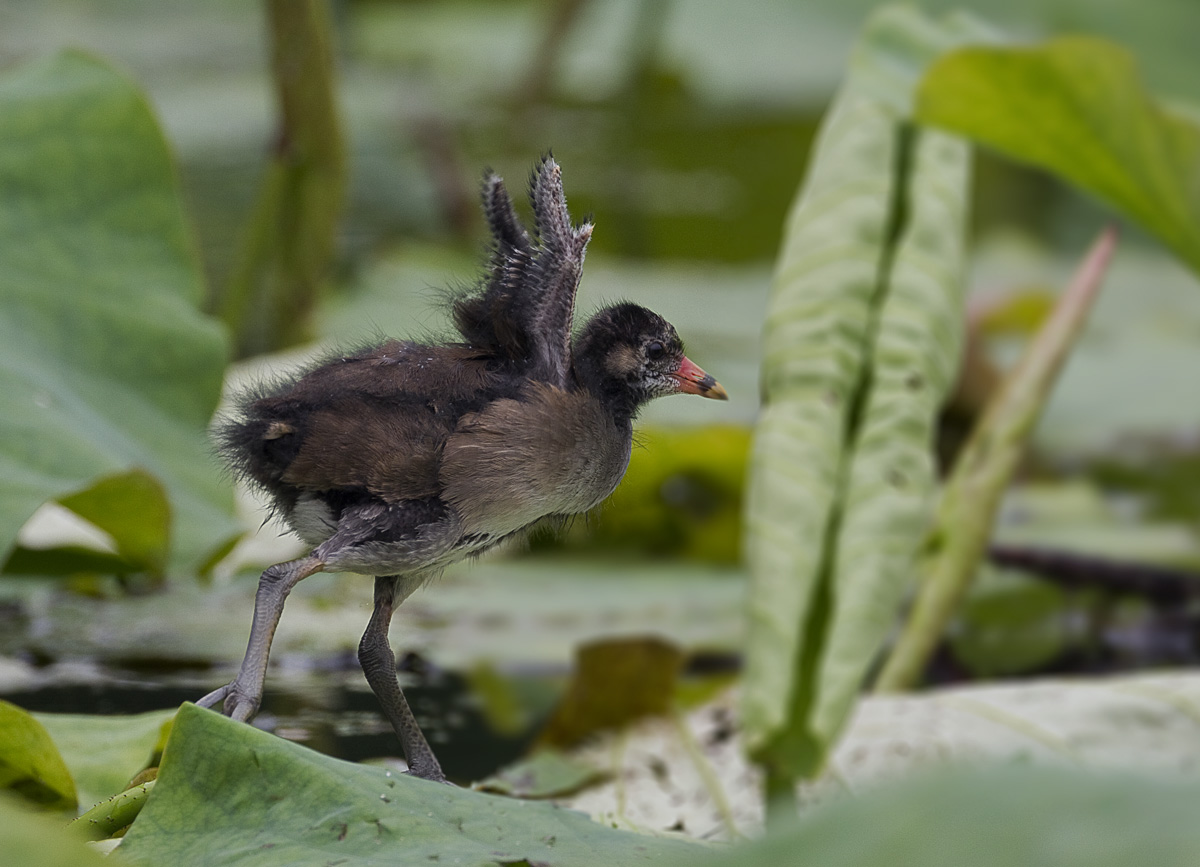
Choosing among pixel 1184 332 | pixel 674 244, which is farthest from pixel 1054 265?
pixel 674 244

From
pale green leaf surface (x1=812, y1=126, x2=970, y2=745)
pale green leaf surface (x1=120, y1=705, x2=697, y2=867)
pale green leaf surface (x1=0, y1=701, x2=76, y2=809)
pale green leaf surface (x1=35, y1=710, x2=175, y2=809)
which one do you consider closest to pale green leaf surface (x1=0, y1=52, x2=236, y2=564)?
pale green leaf surface (x1=35, y1=710, x2=175, y2=809)

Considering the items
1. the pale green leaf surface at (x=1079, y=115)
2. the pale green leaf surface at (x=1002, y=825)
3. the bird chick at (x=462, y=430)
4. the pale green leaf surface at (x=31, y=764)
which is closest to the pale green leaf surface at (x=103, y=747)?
the pale green leaf surface at (x=31, y=764)

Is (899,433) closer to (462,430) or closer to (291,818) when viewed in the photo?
(462,430)

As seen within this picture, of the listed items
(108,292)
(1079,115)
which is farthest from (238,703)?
(1079,115)

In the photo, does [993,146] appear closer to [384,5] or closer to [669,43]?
[669,43]

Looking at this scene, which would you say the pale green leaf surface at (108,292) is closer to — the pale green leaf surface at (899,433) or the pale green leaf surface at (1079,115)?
the pale green leaf surface at (899,433)
